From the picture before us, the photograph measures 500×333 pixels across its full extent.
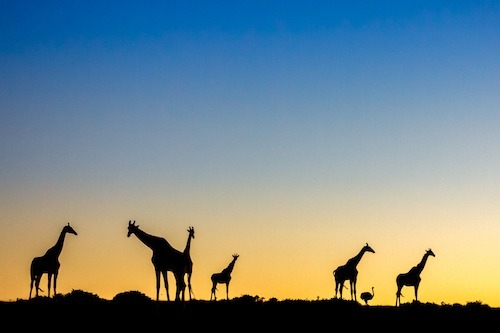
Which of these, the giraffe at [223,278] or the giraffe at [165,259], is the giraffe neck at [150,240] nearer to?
the giraffe at [165,259]

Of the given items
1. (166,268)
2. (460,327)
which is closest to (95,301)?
(166,268)

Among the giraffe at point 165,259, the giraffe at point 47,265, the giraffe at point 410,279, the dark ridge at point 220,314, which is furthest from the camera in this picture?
the giraffe at point 410,279

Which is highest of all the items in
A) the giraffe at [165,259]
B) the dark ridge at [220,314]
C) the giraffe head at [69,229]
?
the giraffe head at [69,229]

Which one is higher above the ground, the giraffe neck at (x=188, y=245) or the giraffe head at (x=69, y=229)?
the giraffe head at (x=69, y=229)

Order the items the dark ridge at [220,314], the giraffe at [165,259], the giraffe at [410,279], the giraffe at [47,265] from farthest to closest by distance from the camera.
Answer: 1. the giraffe at [410,279]
2. the giraffe at [47,265]
3. the giraffe at [165,259]
4. the dark ridge at [220,314]

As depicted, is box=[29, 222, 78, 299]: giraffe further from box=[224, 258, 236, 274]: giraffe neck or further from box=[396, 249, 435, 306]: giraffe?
box=[396, 249, 435, 306]: giraffe

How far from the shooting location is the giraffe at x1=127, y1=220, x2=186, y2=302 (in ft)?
116

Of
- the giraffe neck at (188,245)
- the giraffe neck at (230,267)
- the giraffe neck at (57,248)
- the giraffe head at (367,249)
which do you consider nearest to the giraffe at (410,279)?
the giraffe head at (367,249)

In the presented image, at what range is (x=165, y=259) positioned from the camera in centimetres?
3547

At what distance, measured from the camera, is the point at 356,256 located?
48.6 metres

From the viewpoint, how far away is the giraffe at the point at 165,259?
1393 inches

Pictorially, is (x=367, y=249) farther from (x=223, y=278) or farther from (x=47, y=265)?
(x=47, y=265)

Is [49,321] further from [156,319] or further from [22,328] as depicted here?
[156,319]

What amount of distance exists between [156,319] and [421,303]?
16.8m
